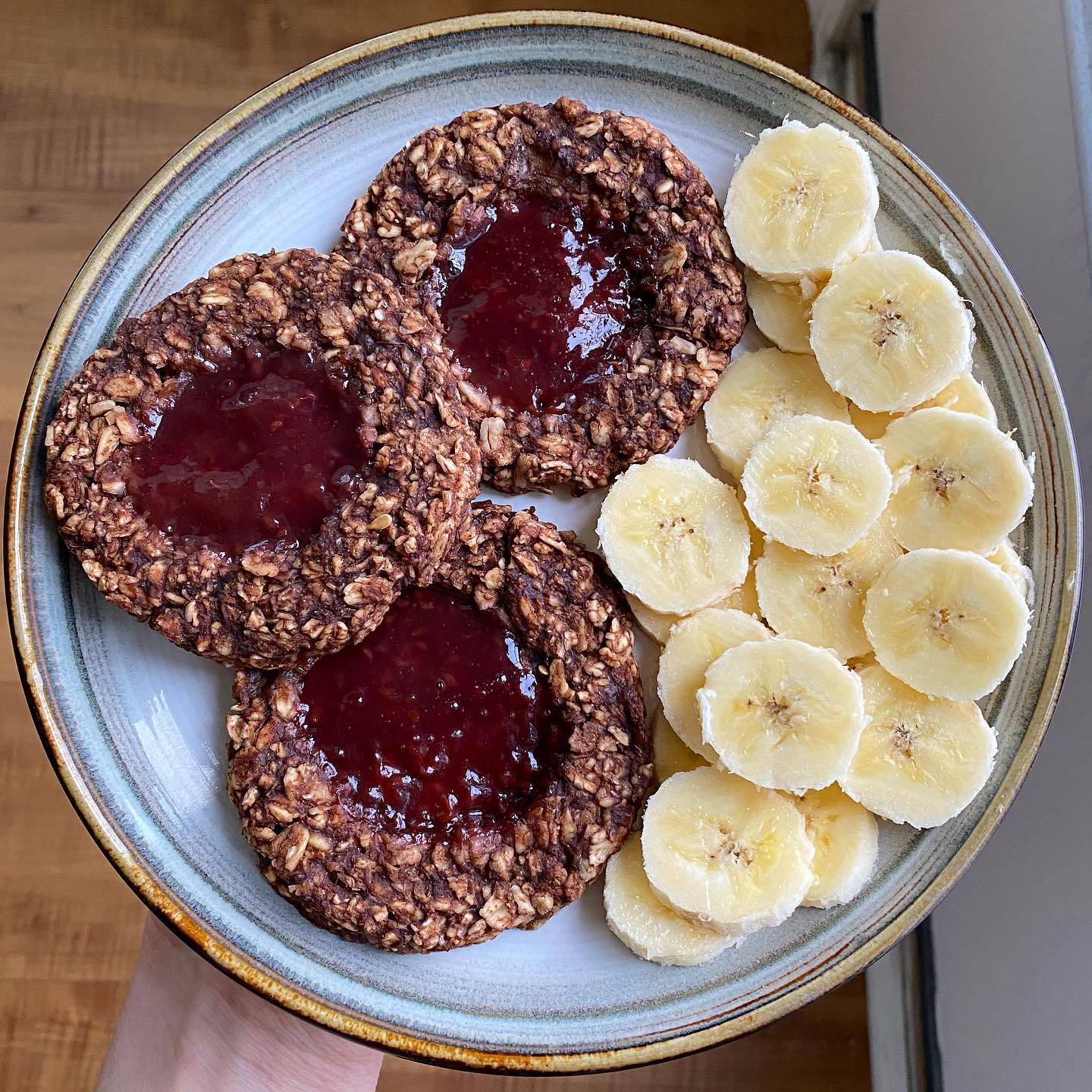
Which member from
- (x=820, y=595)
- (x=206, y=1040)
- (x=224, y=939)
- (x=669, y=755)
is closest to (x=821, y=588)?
(x=820, y=595)

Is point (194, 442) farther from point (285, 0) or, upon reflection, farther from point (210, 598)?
point (285, 0)

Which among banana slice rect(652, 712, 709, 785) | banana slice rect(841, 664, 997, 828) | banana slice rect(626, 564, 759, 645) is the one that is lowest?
banana slice rect(652, 712, 709, 785)

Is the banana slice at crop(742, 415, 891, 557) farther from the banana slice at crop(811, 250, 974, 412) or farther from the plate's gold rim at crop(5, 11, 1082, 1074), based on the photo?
the plate's gold rim at crop(5, 11, 1082, 1074)

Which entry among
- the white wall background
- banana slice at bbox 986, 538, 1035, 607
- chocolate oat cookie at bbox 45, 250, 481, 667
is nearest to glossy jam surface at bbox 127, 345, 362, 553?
chocolate oat cookie at bbox 45, 250, 481, 667

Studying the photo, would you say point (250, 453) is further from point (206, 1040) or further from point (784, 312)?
point (206, 1040)

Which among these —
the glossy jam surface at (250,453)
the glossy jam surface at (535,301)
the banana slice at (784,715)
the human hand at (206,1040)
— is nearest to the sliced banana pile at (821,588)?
the banana slice at (784,715)
